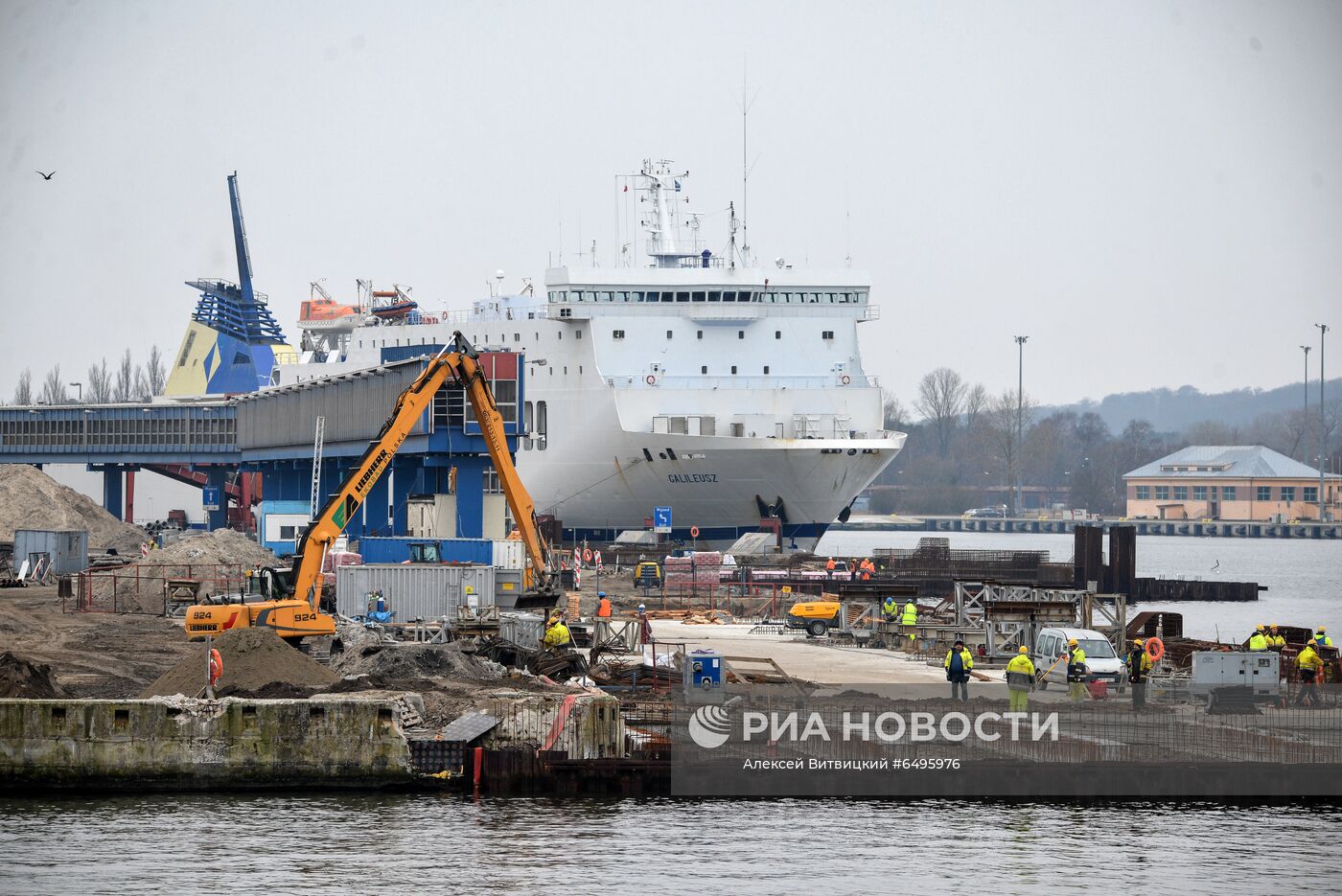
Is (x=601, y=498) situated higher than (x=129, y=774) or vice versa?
(x=601, y=498)

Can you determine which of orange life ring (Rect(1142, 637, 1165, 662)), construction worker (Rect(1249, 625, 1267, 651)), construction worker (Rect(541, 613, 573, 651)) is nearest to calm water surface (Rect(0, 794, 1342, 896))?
construction worker (Rect(541, 613, 573, 651))

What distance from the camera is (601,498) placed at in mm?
72812

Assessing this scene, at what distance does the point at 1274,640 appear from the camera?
35219mm

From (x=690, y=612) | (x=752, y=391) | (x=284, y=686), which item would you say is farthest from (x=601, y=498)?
(x=284, y=686)


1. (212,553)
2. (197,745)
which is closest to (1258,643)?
(197,745)

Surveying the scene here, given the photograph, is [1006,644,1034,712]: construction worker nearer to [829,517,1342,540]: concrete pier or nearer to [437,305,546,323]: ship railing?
[437,305,546,323]: ship railing

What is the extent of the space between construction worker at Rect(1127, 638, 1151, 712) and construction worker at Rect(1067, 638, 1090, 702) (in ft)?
2.66

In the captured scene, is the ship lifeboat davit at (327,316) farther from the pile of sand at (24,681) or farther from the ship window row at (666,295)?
the pile of sand at (24,681)

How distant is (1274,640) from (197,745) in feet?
70.7

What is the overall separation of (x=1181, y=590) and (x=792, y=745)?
50655mm

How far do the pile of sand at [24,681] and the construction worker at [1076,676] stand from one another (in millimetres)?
15493

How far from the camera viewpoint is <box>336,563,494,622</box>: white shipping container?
41.9 m

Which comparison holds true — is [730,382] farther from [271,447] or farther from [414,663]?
[414,663]

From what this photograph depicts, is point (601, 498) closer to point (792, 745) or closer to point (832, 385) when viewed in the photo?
point (832, 385)
